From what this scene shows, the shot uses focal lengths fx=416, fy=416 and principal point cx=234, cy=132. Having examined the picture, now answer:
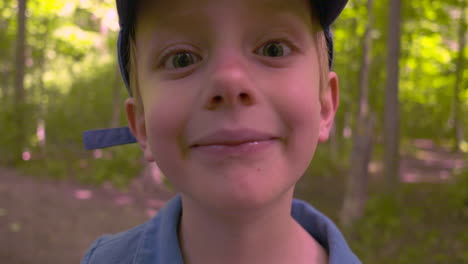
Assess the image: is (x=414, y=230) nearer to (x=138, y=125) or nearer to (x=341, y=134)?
(x=138, y=125)

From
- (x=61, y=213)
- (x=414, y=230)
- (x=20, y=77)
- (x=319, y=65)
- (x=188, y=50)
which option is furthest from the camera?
(x=20, y=77)

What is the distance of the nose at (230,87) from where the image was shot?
1034 millimetres

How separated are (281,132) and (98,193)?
8.31 meters

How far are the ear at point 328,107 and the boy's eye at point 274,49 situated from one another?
257 mm

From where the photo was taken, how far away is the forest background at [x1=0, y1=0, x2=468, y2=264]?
20.9 feet

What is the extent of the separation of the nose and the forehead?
130 mm

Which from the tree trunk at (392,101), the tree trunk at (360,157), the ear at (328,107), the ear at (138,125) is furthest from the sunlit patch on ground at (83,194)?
the ear at (328,107)

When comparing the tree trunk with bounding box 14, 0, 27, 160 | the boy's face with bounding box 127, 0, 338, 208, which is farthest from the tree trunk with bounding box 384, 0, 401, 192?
the tree trunk with bounding box 14, 0, 27, 160

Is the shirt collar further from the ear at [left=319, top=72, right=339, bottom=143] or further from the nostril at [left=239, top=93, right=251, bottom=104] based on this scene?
the nostril at [left=239, top=93, right=251, bottom=104]

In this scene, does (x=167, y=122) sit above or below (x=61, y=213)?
above

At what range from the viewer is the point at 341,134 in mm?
16562

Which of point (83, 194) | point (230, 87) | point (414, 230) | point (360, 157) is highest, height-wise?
point (230, 87)

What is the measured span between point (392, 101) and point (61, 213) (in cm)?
603

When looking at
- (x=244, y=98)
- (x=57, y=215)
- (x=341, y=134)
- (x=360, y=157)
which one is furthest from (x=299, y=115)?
(x=341, y=134)
